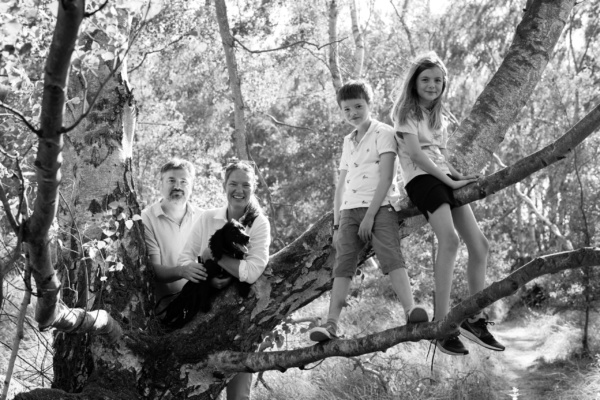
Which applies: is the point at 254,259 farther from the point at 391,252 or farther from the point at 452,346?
the point at 452,346

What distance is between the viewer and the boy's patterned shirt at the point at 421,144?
3.89 m

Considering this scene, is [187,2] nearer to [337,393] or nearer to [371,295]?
[371,295]

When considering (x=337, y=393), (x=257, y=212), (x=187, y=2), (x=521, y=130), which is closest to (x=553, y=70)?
(x=521, y=130)

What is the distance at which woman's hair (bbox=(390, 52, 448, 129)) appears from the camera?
3961mm

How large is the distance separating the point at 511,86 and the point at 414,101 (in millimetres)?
753

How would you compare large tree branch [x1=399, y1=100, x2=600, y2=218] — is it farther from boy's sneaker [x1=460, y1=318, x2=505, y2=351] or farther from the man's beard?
the man's beard

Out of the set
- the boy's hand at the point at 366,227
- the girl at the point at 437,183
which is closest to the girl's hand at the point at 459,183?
the girl at the point at 437,183

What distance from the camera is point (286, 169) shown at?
2434 cm

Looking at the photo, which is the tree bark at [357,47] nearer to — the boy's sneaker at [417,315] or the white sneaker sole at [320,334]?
the white sneaker sole at [320,334]

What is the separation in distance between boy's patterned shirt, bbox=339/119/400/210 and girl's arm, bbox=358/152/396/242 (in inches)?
1.7

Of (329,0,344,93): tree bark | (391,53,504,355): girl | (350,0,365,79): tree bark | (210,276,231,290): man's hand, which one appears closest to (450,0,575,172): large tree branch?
(391,53,504,355): girl

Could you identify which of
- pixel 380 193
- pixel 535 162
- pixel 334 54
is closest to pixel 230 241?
pixel 380 193

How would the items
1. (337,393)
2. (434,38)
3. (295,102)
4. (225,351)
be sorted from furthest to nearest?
1. (295,102)
2. (434,38)
3. (337,393)
4. (225,351)

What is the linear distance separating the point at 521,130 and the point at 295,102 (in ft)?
24.5
